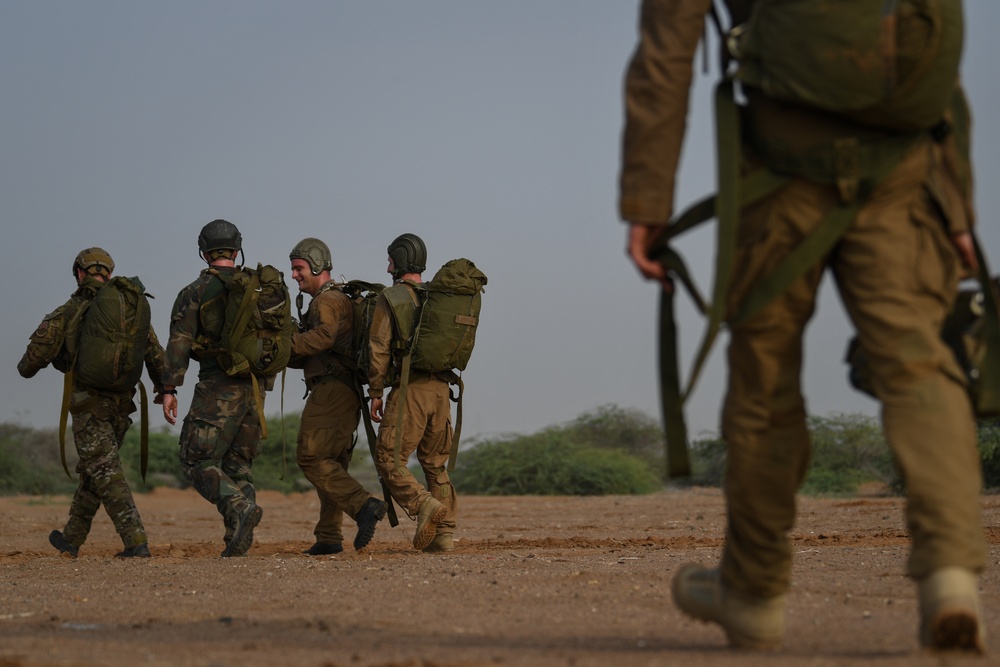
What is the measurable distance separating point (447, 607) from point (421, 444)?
4551 mm

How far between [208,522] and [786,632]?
13874 millimetres

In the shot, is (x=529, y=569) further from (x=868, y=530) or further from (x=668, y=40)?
(x=868, y=530)

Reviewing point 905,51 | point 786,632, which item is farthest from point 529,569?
point 905,51

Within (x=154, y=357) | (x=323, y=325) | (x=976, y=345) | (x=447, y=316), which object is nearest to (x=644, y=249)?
(x=976, y=345)

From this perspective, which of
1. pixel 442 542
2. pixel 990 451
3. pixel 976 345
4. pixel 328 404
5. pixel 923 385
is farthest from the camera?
pixel 990 451

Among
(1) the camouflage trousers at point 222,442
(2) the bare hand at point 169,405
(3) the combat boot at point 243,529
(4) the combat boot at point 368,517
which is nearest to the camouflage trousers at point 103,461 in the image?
(2) the bare hand at point 169,405

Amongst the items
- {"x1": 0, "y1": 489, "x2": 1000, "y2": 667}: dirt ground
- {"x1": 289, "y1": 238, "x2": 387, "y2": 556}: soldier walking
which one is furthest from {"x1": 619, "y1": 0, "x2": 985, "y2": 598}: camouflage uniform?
{"x1": 289, "y1": 238, "x2": 387, "y2": 556}: soldier walking

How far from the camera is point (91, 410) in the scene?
32.4 feet

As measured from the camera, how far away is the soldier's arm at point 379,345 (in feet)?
31.4

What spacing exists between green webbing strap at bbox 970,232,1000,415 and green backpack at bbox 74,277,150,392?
7.21 meters

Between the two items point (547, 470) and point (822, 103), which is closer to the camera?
point (822, 103)

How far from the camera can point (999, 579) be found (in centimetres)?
593

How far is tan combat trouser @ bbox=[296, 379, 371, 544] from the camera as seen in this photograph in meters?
9.80

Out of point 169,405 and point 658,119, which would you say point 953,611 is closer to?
point 658,119
